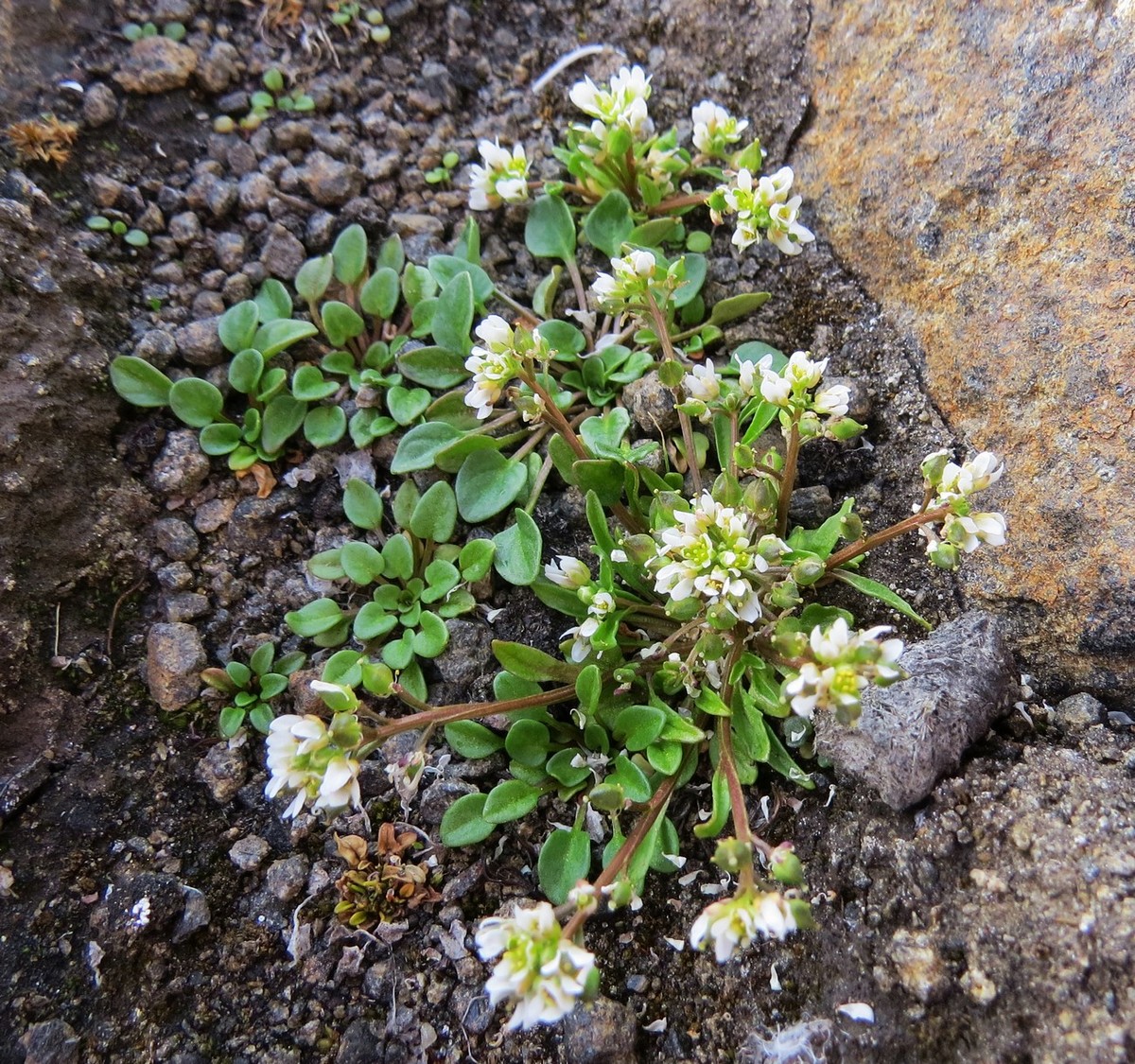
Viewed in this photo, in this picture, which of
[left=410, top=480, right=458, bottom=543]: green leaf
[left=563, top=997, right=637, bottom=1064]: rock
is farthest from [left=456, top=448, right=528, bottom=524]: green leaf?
[left=563, top=997, right=637, bottom=1064]: rock

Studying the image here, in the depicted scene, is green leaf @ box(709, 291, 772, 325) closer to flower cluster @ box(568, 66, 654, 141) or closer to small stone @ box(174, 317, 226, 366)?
flower cluster @ box(568, 66, 654, 141)

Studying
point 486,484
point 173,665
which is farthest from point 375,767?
point 486,484

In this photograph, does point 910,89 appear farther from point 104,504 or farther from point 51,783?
point 51,783

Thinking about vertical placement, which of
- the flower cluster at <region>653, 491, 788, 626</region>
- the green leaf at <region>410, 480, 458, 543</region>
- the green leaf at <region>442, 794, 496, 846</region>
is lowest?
the green leaf at <region>442, 794, 496, 846</region>

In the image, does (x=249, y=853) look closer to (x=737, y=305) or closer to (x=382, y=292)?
(x=382, y=292)

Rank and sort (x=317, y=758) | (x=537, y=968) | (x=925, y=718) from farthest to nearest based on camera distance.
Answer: (x=925, y=718) → (x=317, y=758) → (x=537, y=968)

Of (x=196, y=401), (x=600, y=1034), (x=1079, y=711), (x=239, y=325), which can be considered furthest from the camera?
(x=239, y=325)

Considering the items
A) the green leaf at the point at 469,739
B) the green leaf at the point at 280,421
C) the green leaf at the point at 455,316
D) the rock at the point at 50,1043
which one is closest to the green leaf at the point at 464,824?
the green leaf at the point at 469,739

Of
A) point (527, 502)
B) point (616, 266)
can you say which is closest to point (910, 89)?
point (616, 266)
